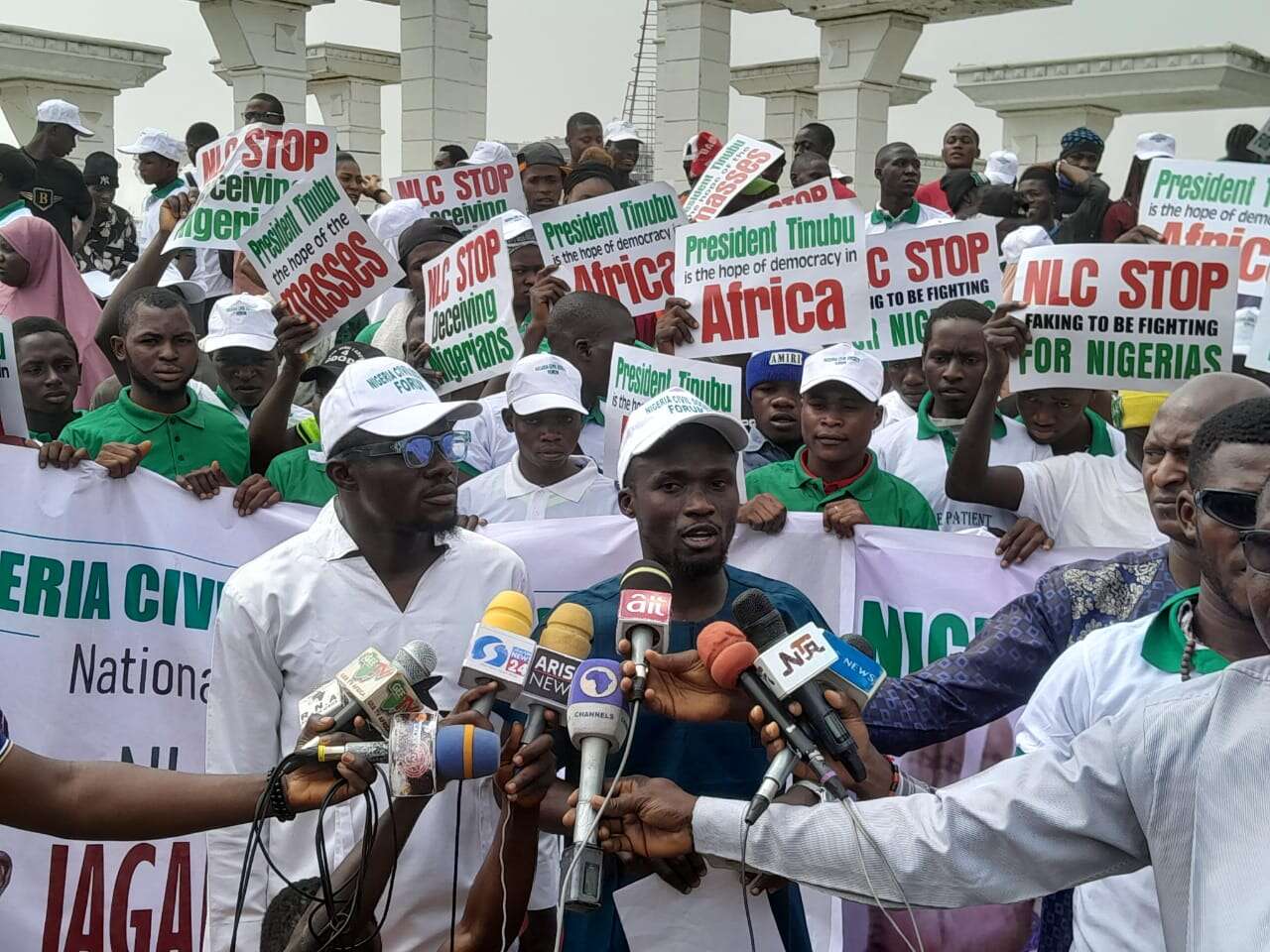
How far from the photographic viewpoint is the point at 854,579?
19.3 feet

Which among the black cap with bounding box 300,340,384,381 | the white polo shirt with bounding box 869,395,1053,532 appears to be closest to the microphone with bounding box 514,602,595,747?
the white polo shirt with bounding box 869,395,1053,532

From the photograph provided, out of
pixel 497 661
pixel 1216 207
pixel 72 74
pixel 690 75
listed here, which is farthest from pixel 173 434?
pixel 72 74

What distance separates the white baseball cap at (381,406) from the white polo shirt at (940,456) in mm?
2443

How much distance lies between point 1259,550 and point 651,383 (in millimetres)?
4294

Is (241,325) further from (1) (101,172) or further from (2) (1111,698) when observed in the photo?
(1) (101,172)

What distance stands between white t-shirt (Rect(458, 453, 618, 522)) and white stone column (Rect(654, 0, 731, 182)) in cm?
1218

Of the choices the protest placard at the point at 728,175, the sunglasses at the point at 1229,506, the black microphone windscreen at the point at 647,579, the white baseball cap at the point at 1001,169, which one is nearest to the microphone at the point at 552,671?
the black microphone windscreen at the point at 647,579

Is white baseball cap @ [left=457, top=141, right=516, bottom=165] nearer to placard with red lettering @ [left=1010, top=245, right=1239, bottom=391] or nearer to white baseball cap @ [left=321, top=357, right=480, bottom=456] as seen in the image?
placard with red lettering @ [left=1010, top=245, right=1239, bottom=391]

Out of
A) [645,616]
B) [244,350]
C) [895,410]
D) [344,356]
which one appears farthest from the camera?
[895,410]

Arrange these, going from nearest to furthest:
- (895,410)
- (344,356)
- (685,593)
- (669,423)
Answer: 1. (685,593)
2. (669,423)
3. (344,356)
4. (895,410)

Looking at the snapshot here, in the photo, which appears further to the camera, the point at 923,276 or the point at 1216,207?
the point at 1216,207

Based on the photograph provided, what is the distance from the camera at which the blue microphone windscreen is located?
3027 mm

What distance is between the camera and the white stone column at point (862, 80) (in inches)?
730

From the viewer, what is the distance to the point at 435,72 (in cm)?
1856
